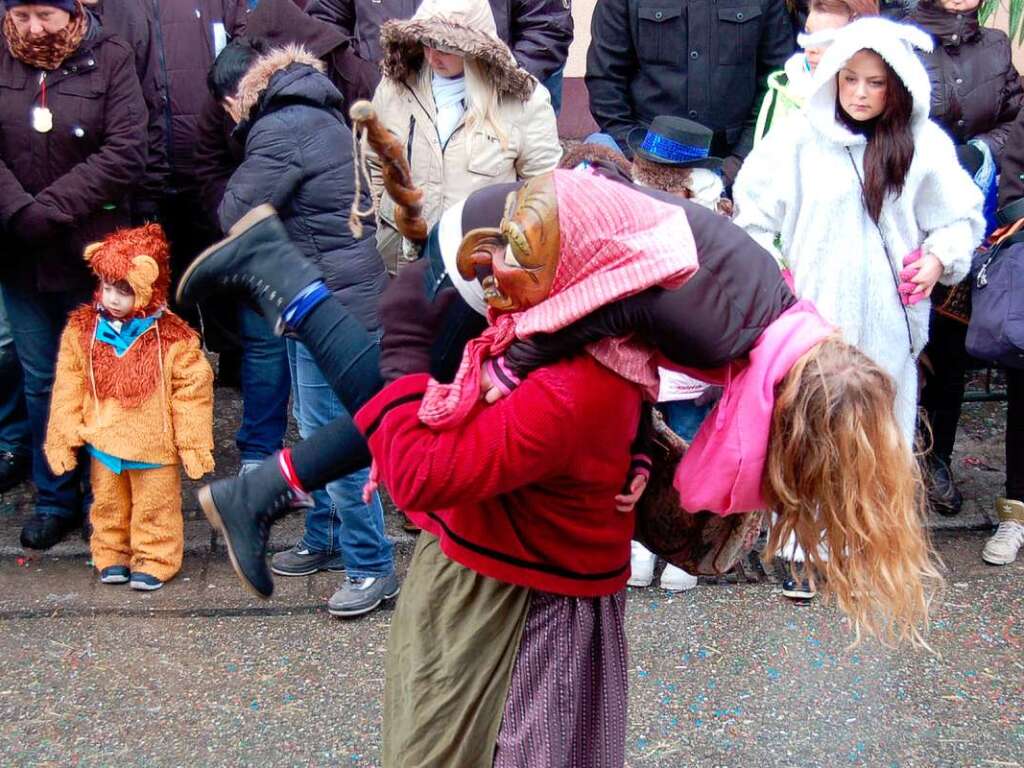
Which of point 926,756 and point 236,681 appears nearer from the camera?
point 926,756

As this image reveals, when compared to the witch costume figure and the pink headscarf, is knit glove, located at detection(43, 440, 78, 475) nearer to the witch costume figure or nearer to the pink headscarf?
the witch costume figure

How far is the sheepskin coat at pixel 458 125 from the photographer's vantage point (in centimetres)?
Answer: 409

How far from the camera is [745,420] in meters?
2.13

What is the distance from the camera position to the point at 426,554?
2.46 m

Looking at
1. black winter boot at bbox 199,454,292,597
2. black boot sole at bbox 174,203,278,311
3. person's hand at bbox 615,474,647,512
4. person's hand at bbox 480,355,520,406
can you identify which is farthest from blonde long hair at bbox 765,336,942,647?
black boot sole at bbox 174,203,278,311

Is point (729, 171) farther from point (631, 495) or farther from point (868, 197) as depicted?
point (631, 495)

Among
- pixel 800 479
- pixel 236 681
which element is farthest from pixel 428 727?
pixel 236 681

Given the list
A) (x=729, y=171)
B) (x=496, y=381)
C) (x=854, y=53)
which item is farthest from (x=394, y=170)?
(x=729, y=171)

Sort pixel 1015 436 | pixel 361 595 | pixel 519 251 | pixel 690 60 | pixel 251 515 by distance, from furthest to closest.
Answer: pixel 690 60
pixel 1015 436
pixel 361 595
pixel 251 515
pixel 519 251

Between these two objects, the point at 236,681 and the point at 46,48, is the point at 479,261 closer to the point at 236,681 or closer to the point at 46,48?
the point at 236,681

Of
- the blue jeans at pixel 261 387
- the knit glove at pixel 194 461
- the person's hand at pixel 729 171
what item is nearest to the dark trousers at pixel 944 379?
the person's hand at pixel 729 171

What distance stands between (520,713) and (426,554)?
0.35 m

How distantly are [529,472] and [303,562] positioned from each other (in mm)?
2433

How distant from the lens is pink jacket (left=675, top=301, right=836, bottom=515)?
2096 mm
